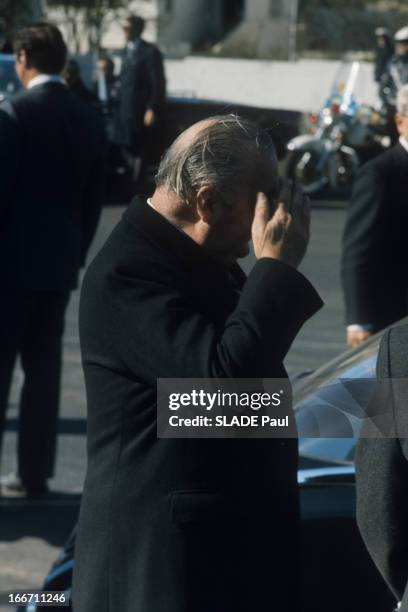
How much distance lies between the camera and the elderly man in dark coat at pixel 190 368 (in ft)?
8.29

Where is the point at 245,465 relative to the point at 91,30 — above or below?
above

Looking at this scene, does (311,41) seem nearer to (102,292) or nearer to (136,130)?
(136,130)

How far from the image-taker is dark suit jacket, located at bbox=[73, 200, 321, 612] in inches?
98.9

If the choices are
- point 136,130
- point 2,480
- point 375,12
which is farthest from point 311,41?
point 2,480

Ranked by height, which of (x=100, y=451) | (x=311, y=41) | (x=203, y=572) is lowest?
(x=311, y=41)

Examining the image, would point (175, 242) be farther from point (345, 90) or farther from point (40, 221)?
point (345, 90)

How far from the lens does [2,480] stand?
5992 millimetres

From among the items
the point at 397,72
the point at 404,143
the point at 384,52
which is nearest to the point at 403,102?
the point at 404,143

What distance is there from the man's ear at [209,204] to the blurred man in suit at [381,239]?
2.69 m

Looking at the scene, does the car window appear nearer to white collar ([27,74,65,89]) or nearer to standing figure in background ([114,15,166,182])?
white collar ([27,74,65,89])

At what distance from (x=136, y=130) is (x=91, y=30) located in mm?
25643

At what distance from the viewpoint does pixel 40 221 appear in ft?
18.7

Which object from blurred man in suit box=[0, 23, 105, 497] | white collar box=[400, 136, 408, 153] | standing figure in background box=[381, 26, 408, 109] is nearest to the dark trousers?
blurred man in suit box=[0, 23, 105, 497]

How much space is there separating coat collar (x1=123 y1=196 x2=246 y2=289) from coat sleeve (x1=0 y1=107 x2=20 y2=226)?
3.02m
